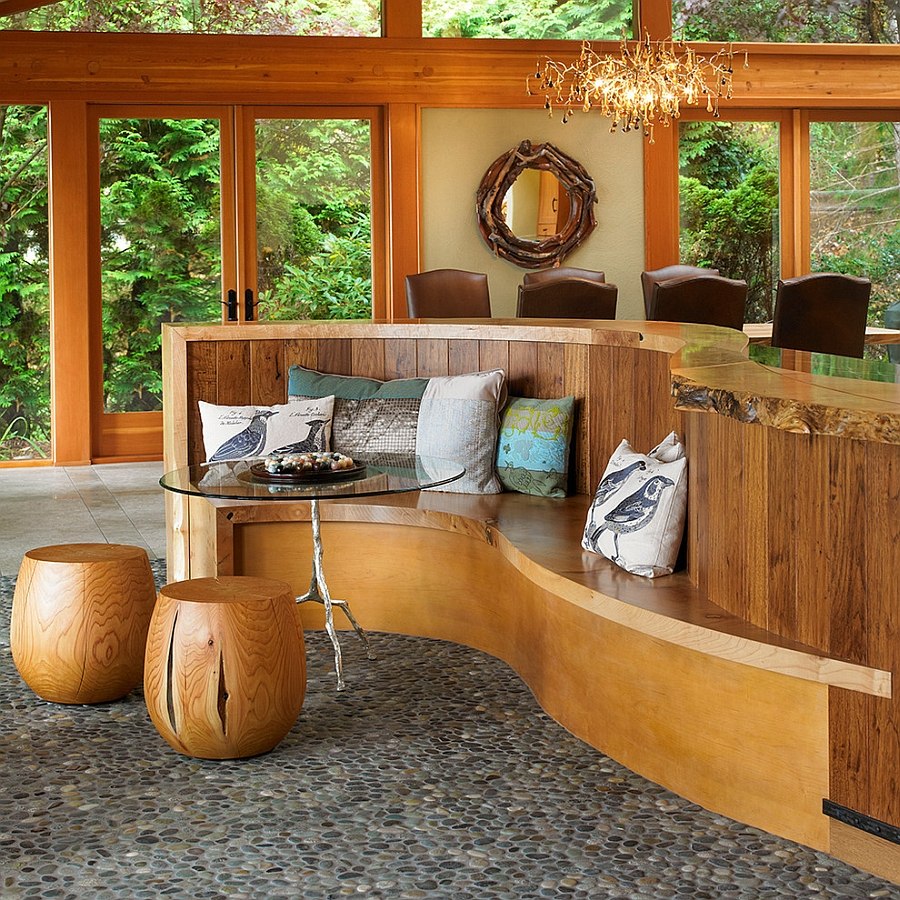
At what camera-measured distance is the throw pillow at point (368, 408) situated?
4285mm

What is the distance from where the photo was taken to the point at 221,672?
2.92 meters

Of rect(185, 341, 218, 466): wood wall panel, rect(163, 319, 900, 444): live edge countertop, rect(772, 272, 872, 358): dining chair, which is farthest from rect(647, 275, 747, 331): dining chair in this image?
rect(185, 341, 218, 466): wood wall panel

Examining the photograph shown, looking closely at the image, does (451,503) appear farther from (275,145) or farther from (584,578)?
(275,145)

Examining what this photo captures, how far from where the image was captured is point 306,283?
8.18m

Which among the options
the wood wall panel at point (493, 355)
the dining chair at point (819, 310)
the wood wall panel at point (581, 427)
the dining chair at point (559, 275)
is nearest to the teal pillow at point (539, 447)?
the wood wall panel at point (581, 427)

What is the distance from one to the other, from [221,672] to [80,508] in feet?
11.9

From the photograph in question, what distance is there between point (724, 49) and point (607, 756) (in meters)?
6.53

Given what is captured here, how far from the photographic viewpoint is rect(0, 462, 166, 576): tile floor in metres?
5.51

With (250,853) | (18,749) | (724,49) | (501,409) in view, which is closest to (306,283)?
(724,49)

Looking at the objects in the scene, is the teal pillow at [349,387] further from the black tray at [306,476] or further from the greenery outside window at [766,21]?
the greenery outside window at [766,21]

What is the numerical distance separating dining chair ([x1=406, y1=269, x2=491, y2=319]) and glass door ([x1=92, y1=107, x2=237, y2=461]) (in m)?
1.63

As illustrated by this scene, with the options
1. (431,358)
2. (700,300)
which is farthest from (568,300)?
(431,358)

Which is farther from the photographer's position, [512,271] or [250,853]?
[512,271]

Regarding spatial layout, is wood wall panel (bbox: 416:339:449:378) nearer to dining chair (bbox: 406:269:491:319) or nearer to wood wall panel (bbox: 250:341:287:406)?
wood wall panel (bbox: 250:341:287:406)
